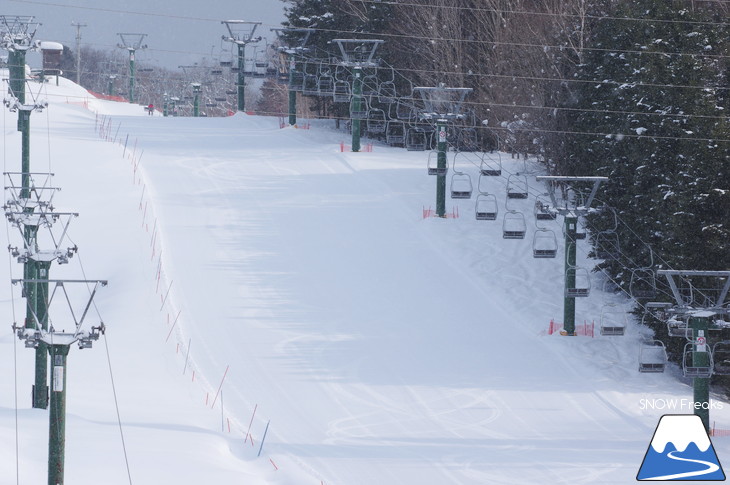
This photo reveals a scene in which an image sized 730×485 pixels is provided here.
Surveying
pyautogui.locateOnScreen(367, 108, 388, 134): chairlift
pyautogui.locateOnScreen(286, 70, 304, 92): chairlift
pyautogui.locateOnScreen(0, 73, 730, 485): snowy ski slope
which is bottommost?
pyautogui.locateOnScreen(0, 73, 730, 485): snowy ski slope

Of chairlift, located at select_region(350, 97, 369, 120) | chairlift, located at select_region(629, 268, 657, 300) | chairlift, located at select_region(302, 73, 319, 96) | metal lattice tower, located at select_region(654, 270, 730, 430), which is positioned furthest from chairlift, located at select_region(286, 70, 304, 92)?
metal lattice tower, located at select_region(654, 270, 730, 430)

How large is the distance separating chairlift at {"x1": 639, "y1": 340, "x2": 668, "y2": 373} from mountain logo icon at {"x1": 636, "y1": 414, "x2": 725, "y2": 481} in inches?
447

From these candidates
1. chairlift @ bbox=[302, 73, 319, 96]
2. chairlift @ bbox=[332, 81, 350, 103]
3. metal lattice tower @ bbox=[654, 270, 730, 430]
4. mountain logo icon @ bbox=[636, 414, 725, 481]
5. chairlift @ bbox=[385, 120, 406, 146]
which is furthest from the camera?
chairlift @ bbox=[302, 73, 319, 96]

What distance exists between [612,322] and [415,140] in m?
18.9

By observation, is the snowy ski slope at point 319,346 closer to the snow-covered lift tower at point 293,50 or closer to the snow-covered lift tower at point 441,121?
the snow-covered lift tower at point 441,121

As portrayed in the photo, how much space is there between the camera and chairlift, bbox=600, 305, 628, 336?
94.3ft

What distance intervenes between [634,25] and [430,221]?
27.3ft

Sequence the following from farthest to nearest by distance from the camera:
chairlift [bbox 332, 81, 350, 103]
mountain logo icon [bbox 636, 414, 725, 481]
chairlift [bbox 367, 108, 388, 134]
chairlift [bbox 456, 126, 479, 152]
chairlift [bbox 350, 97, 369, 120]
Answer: chairlift [bbox 456, 126, 479, 152], chairlift [bbox 332, 81, 350, 103], chairlift [bbox 350, 97, 369, 120], chairlift [bbox 367, 108, 388, 134], mountain logo icon [bbox 636, 414, 725, 481]

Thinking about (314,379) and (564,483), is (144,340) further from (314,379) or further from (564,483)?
(564,483)

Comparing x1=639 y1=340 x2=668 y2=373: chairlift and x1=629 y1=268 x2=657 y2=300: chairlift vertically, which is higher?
x1=629 y1=268 x2=657 y2=300: chairlift

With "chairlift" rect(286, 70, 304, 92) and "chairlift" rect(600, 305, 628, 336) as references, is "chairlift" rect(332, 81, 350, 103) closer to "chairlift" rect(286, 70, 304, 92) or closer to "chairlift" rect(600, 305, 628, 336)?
"chairlift" rect(286, 70, 304, 92)

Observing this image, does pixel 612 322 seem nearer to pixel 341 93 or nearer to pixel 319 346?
pixel 319 346

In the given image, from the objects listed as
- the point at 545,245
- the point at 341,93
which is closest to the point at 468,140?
the point at 341,93

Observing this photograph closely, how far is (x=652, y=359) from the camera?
27.6 meters
